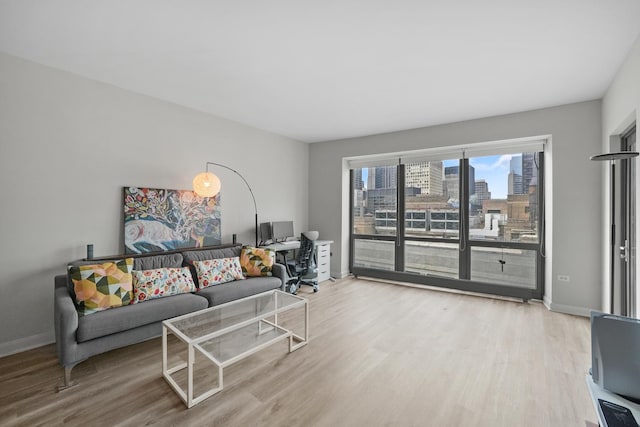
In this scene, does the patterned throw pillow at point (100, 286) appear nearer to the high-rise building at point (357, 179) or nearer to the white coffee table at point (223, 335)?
the white coffee table at point (223, 335)

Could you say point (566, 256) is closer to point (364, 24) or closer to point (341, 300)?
point (341, 300)

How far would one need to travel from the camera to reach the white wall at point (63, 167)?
2.59 m

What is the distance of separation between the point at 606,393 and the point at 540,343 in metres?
1.63

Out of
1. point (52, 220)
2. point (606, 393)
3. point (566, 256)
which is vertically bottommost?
point (606, 393)

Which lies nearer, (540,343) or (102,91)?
(540,343)

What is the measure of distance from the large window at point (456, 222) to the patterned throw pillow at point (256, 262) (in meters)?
2.26

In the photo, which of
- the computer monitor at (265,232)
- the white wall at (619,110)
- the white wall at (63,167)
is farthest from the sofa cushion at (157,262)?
the white wall at (619,110)

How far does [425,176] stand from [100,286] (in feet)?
15.0

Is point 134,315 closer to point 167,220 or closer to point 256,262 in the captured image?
point 167,220

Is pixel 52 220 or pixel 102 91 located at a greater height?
pixel 102 91

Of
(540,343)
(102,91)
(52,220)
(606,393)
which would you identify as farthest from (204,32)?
(540,343)

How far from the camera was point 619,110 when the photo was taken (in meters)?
2.73

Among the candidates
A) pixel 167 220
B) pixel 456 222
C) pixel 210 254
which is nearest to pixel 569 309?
pixel 456 222

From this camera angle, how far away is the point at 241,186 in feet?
14.7
